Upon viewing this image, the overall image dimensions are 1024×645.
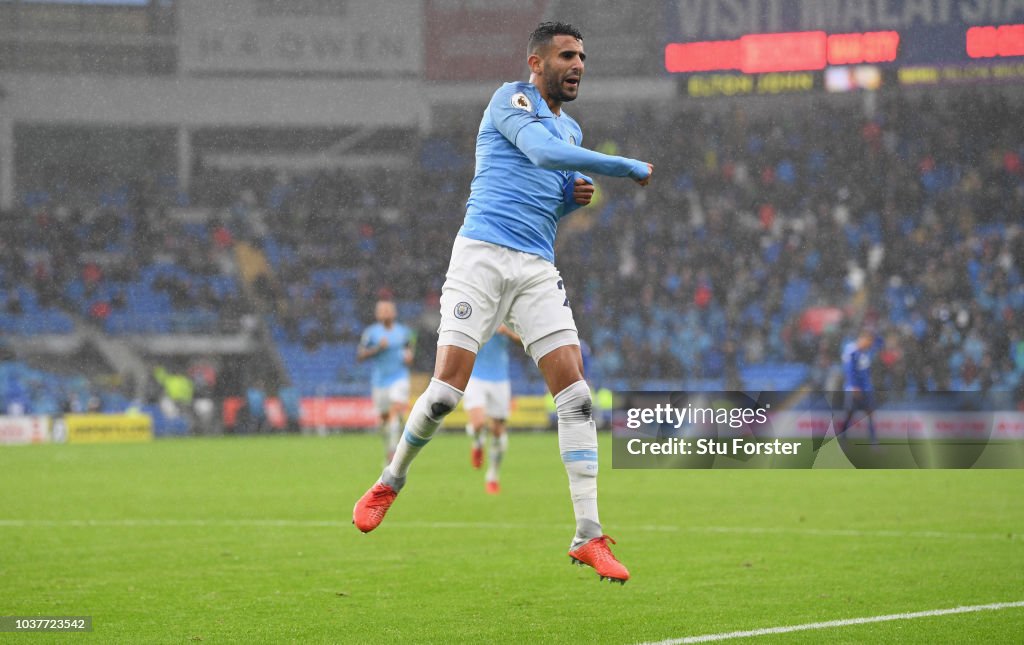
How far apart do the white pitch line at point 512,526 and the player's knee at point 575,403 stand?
4686 millimetres

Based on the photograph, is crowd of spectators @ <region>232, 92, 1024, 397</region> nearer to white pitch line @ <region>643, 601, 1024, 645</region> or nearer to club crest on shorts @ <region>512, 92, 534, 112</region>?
white pitch line @ <region>643, 601, 1024, 645</region>

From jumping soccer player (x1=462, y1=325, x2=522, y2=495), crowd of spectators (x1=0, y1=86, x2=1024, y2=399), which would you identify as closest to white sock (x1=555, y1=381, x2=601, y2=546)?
jumping soccer player (x1=462, y1=325, x2=522, y2=495)

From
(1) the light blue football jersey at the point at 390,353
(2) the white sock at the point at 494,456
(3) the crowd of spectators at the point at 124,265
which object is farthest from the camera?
(3) the crowd of spectators at the point at 124,265

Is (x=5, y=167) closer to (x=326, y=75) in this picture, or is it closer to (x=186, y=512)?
(x=326, y=75)

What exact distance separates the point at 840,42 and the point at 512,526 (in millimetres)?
26449

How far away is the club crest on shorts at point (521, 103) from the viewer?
6.56m

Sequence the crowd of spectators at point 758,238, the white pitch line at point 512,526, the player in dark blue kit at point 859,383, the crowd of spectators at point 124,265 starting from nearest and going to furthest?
the white pitch line at point 512,526, the player in dark blue kit at point 859,383, the crowd of spectators at point 758,238, the crowd of spectators at point 124,265

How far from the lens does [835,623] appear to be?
6.57 m

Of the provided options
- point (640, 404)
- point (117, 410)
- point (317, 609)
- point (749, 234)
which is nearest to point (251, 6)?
point (117, 410)

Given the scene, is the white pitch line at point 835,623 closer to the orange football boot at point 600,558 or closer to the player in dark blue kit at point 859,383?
the orange football boot at point 600,558

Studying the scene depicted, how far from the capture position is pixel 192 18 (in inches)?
1598

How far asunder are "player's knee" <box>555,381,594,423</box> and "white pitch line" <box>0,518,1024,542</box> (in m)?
4.69

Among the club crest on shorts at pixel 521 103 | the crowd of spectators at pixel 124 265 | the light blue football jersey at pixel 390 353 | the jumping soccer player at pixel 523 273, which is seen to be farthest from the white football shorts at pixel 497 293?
the crowd of spectators at pixel 124 265

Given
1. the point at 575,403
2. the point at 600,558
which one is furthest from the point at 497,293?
the point at 600,558
